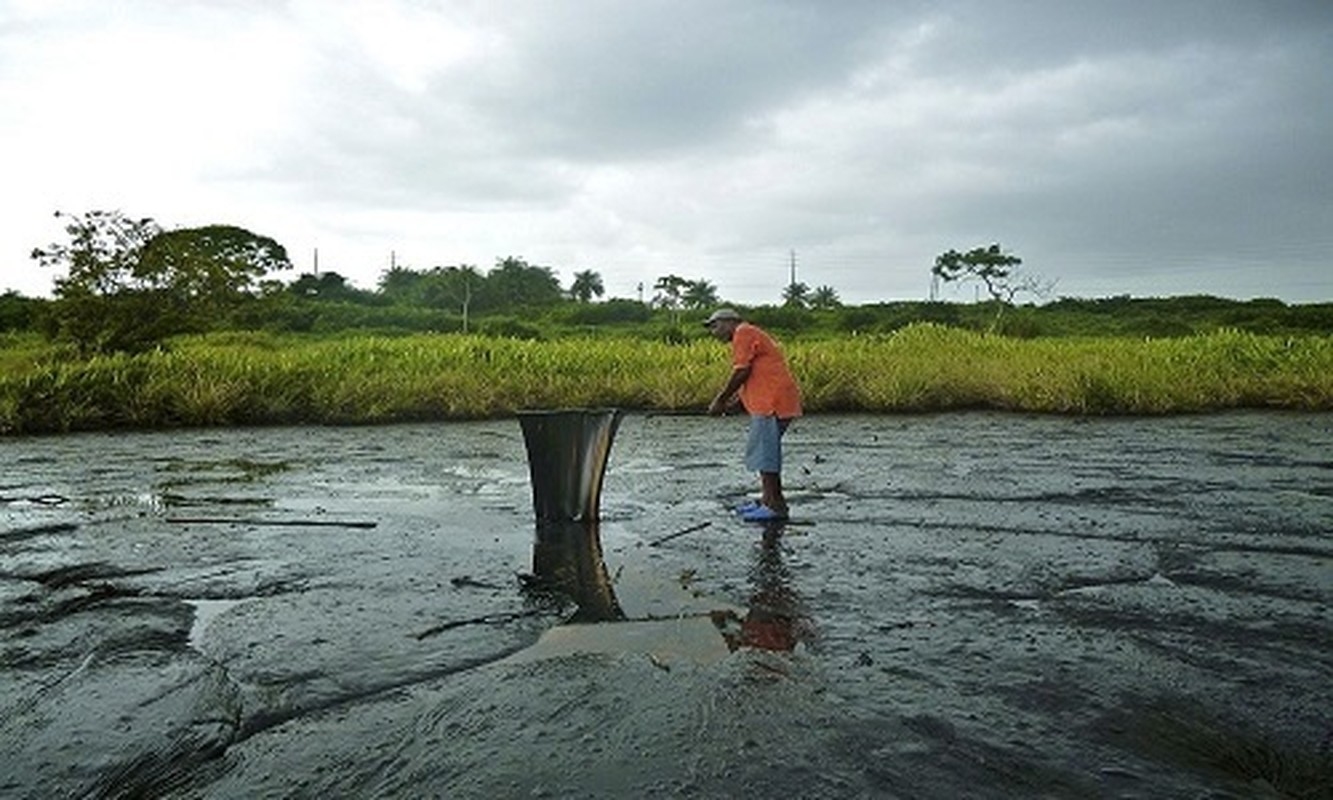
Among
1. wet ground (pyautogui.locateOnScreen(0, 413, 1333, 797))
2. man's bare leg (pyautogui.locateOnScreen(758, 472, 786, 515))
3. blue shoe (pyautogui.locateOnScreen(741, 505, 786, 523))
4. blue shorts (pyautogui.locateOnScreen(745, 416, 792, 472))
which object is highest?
blue shorts (pyautogui.locateOnScreen(745, 416, 792, 472))

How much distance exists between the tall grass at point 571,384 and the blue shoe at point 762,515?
25.9ft

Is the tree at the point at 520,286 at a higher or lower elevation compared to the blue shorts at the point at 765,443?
higher

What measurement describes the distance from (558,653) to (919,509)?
3.84m

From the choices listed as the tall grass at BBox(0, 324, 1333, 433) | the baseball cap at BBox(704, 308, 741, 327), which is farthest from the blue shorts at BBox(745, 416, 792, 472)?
the tall grass at BBox(0, 324, 1333, 433)

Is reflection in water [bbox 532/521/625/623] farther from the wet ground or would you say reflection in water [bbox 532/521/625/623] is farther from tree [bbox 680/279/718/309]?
tree [bbox 680/279/718/309]

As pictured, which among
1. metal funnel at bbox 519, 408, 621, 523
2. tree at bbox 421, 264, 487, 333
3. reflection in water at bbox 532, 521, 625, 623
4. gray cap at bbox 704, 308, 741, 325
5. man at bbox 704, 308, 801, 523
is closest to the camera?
reflection in water at bbox 532, 521, 625, 623

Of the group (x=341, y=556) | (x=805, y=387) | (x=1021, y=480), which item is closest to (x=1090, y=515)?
(x=1021, y=480)

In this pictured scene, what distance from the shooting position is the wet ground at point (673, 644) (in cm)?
245

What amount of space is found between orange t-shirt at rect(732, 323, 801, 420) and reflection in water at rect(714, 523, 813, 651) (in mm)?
1277

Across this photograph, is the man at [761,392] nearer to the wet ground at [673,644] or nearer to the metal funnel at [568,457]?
the wet ground at [673,644]

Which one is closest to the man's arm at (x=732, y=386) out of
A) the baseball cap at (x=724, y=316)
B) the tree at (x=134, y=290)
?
the baseball cap at (x=724, y=316)

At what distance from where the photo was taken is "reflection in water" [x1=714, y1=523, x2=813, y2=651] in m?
3.51

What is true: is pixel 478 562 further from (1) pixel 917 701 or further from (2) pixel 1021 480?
(2) pixel 1021 480

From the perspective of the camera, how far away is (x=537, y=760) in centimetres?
249
